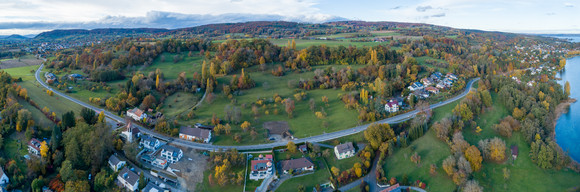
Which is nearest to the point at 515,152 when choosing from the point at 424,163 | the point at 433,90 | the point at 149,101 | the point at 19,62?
the point at 424,163

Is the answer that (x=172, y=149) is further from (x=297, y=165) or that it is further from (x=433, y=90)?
(x=433, y=90)

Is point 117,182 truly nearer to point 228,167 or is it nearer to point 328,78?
point 228,167

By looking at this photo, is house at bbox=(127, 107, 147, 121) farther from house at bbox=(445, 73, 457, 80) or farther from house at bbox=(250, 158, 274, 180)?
house at bbox=(445, 73, 457, 80)

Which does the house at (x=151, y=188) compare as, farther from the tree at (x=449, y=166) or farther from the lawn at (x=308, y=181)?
the tree at (x=449, y=166)

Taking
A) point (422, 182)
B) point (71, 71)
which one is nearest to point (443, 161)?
point (422, 182)

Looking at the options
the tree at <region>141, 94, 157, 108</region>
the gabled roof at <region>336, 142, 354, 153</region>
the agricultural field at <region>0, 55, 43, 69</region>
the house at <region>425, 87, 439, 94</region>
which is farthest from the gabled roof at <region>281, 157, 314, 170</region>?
the agricultural field at <region>0, 55, 43, 69</region>

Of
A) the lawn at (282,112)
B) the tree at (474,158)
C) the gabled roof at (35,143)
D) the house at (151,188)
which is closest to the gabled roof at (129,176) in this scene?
the house at (151,188)
